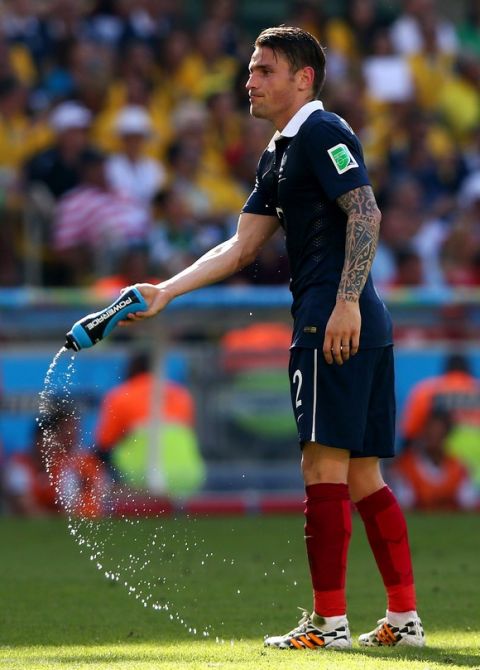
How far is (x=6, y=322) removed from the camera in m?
10.8

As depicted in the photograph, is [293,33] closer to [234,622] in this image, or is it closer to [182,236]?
[234,622]

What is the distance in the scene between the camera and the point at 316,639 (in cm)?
504

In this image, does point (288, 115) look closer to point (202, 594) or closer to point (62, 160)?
point (202, 594)

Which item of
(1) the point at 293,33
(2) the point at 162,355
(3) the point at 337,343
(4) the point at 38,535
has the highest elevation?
(1) the point at 293,33

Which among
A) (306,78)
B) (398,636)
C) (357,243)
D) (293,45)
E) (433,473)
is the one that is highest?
(293,45)

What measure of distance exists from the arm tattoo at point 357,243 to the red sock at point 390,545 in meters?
0.79

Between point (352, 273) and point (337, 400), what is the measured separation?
1.42ft

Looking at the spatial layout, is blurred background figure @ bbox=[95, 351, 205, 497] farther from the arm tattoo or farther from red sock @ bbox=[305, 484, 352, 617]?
the arm tattoo

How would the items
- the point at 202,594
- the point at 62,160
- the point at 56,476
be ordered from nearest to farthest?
the point at 202,594 → the point at 56,476 → the point at 62,160

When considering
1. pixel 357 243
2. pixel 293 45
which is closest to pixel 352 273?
pixel 357 243

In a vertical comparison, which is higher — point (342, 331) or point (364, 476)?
point (342, 331)

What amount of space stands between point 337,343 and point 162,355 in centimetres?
602

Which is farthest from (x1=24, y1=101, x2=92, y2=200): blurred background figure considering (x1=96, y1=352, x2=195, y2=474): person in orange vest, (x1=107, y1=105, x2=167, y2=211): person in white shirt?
(x1=96, y1=352, x2=195, y2=474): person in orange vest

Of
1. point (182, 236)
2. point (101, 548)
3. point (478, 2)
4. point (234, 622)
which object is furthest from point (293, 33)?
point (478, 2)
